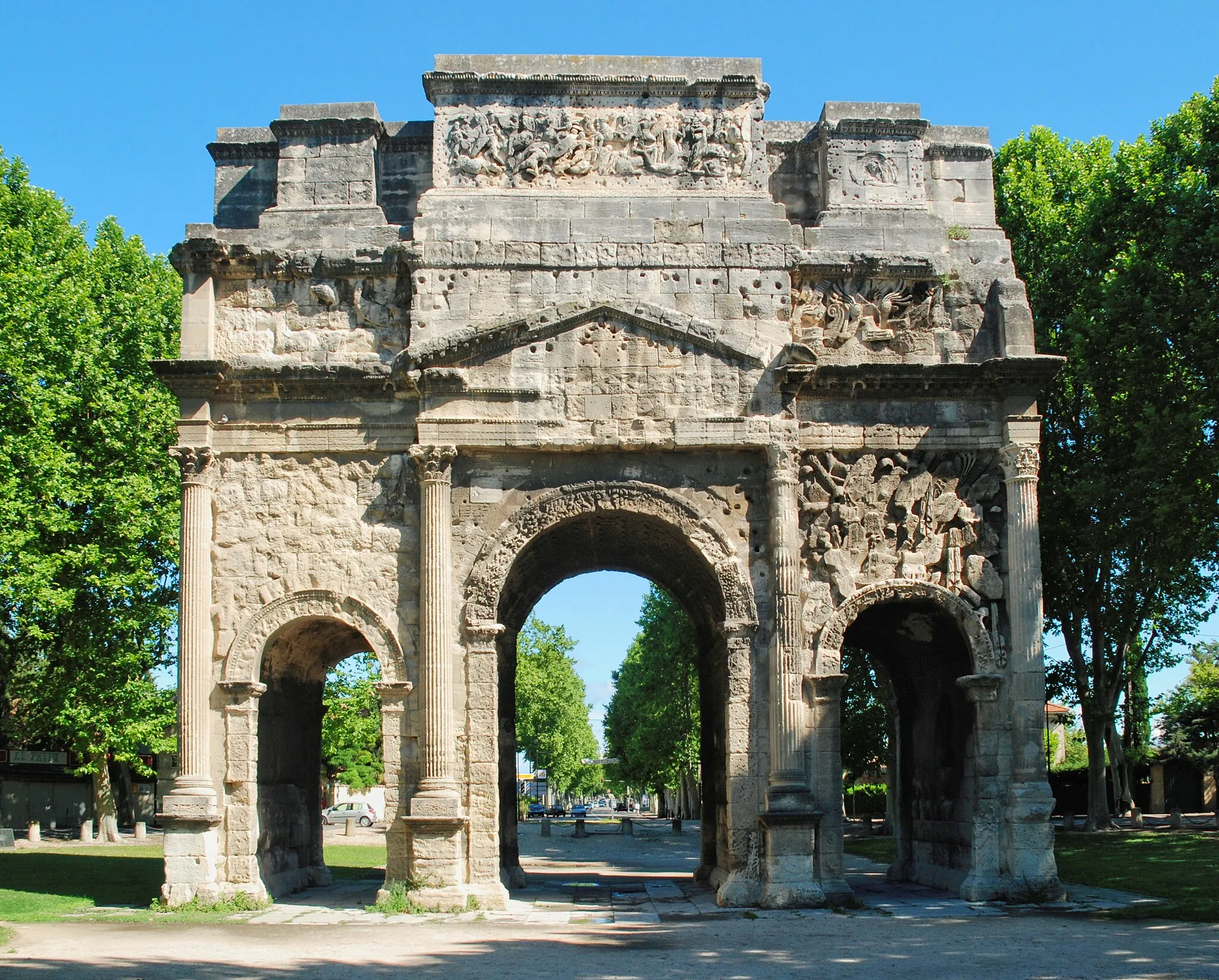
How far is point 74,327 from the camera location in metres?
26.0

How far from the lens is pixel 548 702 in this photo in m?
58.1

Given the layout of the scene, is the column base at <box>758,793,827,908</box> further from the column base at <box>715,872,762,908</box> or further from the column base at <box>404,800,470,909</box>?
the column base at <box>404,800,470,909</box>

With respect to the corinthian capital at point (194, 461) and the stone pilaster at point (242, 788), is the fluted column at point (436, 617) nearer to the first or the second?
the stone pilaster at point (242, 788)

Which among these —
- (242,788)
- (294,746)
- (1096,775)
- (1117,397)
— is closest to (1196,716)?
(1096,775)

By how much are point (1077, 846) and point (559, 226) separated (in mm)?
15978

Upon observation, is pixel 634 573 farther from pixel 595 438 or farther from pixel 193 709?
pixel 193 709

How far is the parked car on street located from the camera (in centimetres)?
5620

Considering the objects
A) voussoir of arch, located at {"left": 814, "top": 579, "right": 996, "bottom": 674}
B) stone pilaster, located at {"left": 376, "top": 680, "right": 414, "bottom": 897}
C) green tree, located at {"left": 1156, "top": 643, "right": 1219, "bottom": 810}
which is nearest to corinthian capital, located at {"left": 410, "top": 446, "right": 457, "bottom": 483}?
stone pilaster, located at {"left": 376, "top": 680, "right": 414, "bottom": 897}

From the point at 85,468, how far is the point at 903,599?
701 inches

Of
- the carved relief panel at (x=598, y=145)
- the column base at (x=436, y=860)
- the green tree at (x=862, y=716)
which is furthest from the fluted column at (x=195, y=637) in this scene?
the green tree at (x=862, y=716)

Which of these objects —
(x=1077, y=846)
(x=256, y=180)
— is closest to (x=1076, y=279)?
(x=1077, y=846)

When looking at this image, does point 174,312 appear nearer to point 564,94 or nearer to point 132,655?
point 132,655

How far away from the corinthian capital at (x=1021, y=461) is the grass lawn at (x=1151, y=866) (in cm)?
571

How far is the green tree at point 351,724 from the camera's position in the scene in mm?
37531
